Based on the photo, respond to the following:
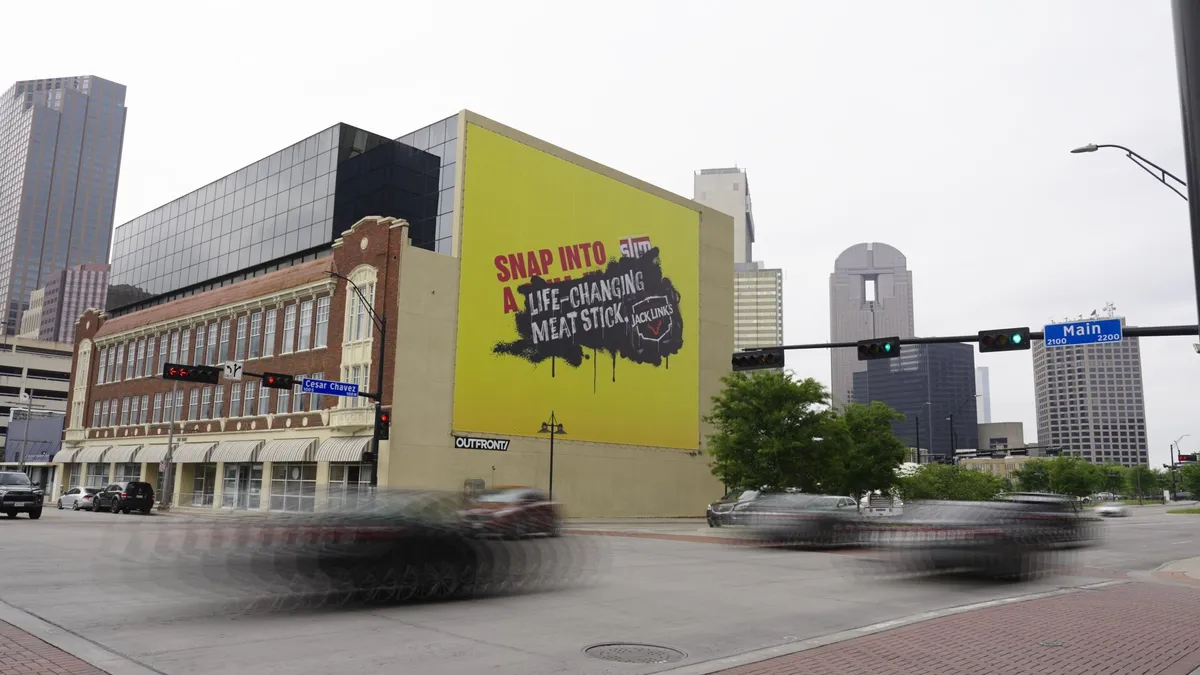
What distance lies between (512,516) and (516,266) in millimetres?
35778

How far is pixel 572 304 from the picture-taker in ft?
167

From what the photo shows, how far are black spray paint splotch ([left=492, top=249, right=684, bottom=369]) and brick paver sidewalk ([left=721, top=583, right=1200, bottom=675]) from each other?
36981 millimetres

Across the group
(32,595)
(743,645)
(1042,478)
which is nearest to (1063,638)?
(743,645)

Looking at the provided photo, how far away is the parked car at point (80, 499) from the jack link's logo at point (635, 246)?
108 feet

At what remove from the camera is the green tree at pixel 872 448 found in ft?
191

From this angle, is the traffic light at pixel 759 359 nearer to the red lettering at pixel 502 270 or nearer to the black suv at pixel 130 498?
the red lettering at pixel 502 270

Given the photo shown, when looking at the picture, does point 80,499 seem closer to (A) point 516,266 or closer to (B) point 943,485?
(A) point 516,266

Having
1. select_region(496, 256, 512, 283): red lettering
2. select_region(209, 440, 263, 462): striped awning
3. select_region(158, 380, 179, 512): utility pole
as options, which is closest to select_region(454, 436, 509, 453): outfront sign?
select_region(496, 256, 512, 283): red lettering

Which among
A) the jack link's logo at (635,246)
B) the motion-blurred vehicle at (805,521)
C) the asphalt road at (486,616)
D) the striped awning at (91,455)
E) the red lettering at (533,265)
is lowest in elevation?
the asphalt road at (486,616)

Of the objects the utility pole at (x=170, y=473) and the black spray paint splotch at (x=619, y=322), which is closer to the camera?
the black spray paint splotch at (x=619, y=322)

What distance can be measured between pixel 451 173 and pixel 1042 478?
10263 centimetres

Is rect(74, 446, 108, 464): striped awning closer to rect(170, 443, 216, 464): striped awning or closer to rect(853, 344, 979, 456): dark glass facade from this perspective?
rect(170, 443, 216, 464): striped awning

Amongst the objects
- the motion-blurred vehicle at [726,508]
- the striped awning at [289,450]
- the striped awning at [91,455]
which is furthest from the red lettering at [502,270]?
the striped awning at [91,455]

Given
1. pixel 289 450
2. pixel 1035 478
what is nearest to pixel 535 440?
pixel 289 450
